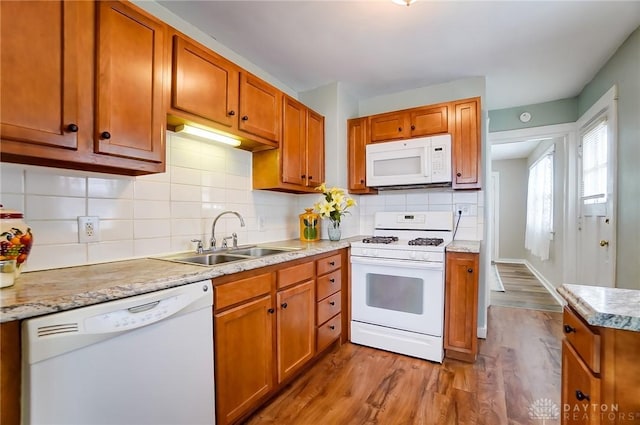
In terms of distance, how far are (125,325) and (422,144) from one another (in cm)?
247

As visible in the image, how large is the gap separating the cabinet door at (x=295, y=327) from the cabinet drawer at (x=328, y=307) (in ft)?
0.31

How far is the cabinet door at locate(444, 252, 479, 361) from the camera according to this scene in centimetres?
216

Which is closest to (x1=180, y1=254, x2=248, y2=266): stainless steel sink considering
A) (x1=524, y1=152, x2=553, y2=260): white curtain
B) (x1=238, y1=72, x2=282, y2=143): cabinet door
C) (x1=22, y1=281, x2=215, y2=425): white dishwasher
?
(x1=22, y1=281, x2=215, y2=425): white dishwasher

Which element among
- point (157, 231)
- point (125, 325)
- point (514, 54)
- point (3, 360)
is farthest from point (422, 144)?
point (3, 360)

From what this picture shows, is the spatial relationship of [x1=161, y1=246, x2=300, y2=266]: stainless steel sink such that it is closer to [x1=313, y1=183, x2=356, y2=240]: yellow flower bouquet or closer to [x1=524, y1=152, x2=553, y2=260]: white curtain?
[x1=313, y1=183, x2=356, y2=240]: yellow flower bouquet

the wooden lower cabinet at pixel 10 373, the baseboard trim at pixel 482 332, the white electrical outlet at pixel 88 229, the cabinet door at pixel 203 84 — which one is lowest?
the baseboard trim at pixel 482 332

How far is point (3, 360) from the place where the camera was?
79 cm

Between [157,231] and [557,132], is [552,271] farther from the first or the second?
[157,231]

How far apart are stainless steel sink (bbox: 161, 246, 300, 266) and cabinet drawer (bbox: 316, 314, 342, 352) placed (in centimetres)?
69

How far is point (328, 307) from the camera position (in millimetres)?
2275

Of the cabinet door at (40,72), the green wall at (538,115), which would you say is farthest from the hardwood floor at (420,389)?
the green wall at (538,115)

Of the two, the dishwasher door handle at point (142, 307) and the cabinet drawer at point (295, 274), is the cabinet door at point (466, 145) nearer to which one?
the cabinet drawer at point (295, 274)

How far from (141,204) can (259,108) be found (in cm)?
100

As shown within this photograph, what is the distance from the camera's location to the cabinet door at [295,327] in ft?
5.82
